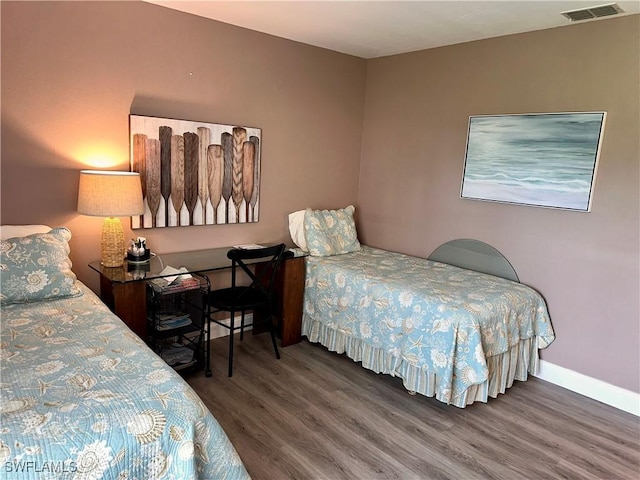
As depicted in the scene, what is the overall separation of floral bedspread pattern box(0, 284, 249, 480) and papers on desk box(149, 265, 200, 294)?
2.91 ft

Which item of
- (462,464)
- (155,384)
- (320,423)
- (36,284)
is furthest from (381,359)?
(36,284)

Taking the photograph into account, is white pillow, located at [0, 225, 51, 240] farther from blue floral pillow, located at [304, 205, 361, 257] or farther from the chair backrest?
blue floral pillow, located at [304, 205, 361, 257]

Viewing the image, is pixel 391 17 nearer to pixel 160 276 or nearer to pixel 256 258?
pixel 256 258

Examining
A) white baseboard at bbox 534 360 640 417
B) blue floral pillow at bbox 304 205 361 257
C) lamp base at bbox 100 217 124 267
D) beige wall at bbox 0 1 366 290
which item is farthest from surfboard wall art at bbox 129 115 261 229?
white baseboard at bbox 534 360 640 417

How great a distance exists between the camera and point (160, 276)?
2.65m

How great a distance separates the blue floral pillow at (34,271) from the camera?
2.11 m

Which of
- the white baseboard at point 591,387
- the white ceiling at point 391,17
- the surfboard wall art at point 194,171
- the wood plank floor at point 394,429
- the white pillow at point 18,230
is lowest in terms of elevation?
the wood plank floor at point 394,429

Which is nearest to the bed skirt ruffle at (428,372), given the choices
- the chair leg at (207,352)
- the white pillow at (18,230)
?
the chair leg at (207,352)

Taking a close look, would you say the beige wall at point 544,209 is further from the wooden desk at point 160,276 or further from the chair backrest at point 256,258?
the chair backrest at point 256,258

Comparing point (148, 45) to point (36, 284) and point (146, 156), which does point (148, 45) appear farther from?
point (36, 284)

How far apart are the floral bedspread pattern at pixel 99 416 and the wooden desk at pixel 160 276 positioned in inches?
28.8

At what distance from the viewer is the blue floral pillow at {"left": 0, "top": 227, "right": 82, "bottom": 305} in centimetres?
211

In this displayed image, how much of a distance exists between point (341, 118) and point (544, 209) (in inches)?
75.7

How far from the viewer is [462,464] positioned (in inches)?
88.0
